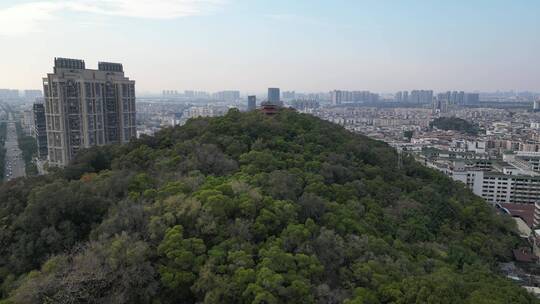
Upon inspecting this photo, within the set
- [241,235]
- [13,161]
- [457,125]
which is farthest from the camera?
[457,125]

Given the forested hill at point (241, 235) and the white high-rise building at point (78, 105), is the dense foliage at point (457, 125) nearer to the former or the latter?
the forested hill at point (241, 235)

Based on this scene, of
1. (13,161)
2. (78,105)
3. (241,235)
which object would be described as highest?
(78,105)

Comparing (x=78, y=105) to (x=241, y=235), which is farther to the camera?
(x=78, y=105)

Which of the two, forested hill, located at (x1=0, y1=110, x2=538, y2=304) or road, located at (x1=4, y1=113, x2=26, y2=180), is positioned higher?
forested hill, located at (x1=0, y1=110, x2=538, y2=304)

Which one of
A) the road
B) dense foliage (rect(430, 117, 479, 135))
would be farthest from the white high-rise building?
dense foliage (rect(430, 117, 479, 135))

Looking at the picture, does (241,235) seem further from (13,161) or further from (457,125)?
(457,125)

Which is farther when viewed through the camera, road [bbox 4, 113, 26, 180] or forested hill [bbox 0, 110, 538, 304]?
road [bbox 4, 113, 26, 180]

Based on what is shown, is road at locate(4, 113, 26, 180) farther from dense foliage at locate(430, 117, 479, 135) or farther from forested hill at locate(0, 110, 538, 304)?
dense foliage at locate(430, 117, 479, 135)

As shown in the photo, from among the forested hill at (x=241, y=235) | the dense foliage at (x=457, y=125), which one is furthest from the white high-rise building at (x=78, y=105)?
the dense foliage at (x=457, y=125)

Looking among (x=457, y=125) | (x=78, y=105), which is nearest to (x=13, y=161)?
(x=78, y=105)

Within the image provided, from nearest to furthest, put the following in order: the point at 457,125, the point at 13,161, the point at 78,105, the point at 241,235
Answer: the point at 241,235 < the point at 78,105 < the point at 13,161 < the point at 457,125
